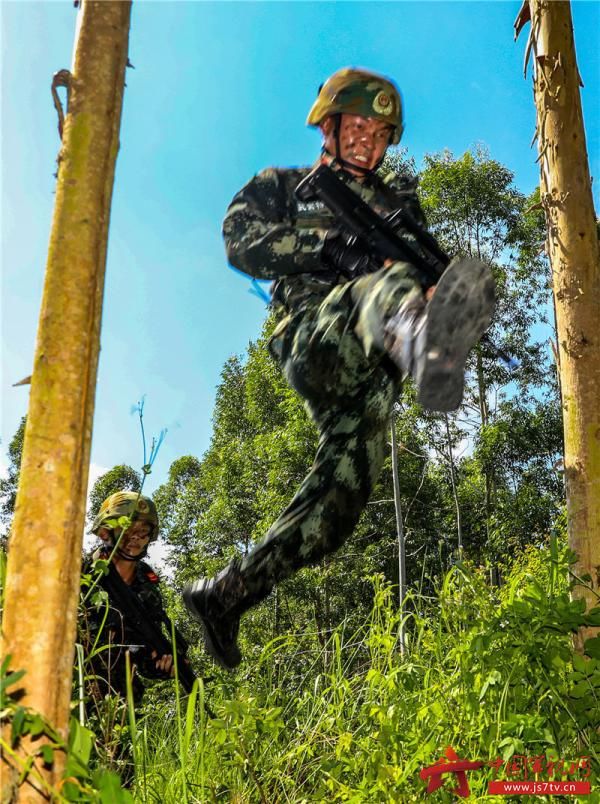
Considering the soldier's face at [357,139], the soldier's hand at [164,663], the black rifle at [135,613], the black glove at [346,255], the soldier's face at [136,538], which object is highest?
the soldier's face at [357,139]

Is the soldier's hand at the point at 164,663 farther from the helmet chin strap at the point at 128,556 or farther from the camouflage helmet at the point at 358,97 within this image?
the camouflage helmet at the point at 358,97

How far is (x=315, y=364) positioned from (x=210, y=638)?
2.97ft

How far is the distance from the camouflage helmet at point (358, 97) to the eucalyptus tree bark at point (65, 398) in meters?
1.21

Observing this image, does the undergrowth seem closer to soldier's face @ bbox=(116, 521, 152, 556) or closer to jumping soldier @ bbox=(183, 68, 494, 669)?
jumping soldier @ bbox=(183, 68, 494, 669)

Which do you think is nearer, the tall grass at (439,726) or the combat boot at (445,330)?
the combat boot at (445,330)

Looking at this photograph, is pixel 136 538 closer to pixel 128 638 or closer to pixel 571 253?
pixel 128 638

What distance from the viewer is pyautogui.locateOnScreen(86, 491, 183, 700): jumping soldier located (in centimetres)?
477

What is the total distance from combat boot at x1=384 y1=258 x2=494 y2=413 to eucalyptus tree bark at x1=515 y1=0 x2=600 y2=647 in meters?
1.40

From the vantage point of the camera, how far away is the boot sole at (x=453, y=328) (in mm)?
1862

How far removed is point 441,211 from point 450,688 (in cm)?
1914

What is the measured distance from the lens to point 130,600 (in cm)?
489

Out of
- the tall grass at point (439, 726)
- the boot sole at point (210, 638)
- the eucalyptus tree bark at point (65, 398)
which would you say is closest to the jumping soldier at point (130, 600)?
the tall grass at point (439, 726)

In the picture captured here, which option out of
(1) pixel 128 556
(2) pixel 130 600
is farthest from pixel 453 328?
(1) pixel 128 556

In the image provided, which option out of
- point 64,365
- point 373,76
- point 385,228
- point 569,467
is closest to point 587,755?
point 569,467
